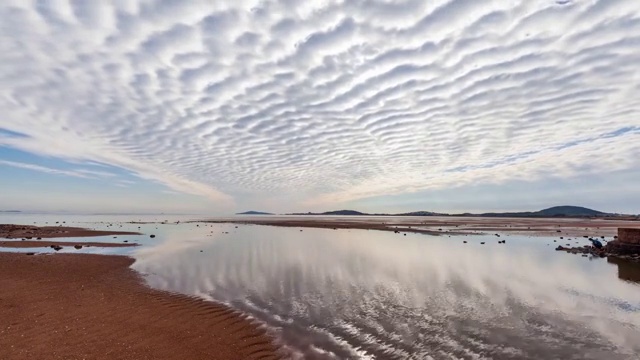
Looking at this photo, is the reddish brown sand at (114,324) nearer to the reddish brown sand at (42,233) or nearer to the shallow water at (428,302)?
the shallow water at (428,302)

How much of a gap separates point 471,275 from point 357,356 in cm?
1611

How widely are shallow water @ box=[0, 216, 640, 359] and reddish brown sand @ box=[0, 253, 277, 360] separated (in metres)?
1.54

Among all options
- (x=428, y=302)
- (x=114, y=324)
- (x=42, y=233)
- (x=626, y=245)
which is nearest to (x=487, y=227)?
(x=626, y=245)

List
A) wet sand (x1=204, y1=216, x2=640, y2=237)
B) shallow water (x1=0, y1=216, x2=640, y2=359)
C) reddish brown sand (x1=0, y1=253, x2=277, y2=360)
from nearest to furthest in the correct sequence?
reddish brown sand (x1=0, y1=253, x2=277, y2=360)
shallow water (x1=0, y1=216, x2=640, y2=359)
wet sand (x1=204, y1=216, x2=640, y2=237)

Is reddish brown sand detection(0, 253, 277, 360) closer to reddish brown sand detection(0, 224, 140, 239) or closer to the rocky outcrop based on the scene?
the rocky outcrop

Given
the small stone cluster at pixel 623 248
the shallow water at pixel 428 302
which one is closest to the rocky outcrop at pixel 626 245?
the small stone cluster at pixel 623 248

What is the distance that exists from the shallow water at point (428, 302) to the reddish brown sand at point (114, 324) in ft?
5.06

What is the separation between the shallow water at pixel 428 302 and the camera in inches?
464

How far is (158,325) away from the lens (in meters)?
13.4

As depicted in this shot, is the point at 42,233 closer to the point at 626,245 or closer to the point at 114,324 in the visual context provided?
the point at 114,324

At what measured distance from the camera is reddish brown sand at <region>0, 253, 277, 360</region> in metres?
10.8

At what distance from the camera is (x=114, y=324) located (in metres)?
13.3

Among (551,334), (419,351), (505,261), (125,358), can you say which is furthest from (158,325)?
(505,261)

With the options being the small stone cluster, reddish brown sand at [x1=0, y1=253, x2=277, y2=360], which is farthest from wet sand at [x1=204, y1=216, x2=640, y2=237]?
reddish brown sand at [x1=0, y1=253, x2=277, y2=360]
